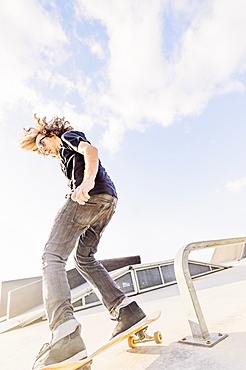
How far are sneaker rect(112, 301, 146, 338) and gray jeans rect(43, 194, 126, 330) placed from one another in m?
0.07

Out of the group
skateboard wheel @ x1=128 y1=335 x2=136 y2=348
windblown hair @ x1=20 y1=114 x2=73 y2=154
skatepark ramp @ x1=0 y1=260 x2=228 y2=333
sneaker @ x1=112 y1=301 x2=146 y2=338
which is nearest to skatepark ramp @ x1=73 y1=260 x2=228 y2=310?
skatepark ramp @ x1=0 y1=260 x2=228 y2=333

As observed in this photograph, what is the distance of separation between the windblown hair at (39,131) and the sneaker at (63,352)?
132cm

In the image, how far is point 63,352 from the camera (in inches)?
48.1

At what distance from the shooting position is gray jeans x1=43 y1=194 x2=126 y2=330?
135 cm

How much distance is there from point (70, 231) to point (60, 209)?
0.17 meters

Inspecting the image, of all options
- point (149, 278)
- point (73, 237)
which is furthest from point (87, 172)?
point (149, 278)

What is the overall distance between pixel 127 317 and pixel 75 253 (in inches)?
22.0

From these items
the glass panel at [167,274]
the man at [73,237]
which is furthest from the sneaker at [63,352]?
the glass panel at [167,274]

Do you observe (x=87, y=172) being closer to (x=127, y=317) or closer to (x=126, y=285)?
(x=127, y=317)

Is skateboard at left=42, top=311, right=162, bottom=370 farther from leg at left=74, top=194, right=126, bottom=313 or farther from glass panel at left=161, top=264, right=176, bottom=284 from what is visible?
glass panel at left=161, top=264, right=176, bottom=284

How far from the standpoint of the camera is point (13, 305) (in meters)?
8.75

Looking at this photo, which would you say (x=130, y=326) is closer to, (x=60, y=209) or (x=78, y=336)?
(x=78, y=336)

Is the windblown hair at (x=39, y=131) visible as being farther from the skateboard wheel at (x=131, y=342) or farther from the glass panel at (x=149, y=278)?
the glass panel at (x=149, y=278)

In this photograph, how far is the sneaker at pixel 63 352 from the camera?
1185 mm
